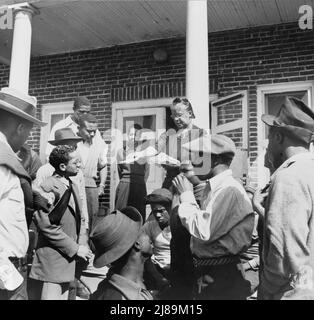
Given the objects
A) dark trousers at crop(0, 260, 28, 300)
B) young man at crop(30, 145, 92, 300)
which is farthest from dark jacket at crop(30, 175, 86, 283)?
dark trousers at crop(0, 260, 28, 300)

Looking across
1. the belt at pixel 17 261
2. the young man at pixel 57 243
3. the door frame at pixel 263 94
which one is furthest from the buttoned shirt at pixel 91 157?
the belt at pixel 17 261

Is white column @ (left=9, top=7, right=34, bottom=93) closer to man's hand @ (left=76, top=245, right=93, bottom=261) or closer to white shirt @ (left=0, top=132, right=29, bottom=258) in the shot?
man's hand @ (left=76, top=245, right=93, bottom=261)

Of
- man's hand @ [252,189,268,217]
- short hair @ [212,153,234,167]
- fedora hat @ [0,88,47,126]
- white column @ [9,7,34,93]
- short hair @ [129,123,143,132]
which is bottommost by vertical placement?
man's hand @ [252,189,268,217]

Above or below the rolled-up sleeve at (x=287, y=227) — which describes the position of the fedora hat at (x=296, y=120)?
above

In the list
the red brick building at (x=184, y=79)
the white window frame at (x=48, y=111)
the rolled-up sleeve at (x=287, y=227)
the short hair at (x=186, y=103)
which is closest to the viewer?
the rolled-up sleeve at (x=287, y=227)

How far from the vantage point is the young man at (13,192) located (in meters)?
2.34

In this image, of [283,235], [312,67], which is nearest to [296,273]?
[283,235]

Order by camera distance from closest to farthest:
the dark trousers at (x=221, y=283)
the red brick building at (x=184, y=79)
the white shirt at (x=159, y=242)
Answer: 1. the dark trousers at (x=221, y=283)
2. the white shirt at (x=159, y=242)
3. the red brick building at (x=184, y=79)

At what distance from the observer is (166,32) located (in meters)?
6.88

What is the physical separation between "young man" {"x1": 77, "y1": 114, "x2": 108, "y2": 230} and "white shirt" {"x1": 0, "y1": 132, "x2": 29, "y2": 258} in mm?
2638

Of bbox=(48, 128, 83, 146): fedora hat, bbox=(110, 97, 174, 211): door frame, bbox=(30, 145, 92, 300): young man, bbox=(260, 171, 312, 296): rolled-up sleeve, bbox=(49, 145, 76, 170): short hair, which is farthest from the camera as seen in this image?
bbox=(110, 97, 174, 211): door frame

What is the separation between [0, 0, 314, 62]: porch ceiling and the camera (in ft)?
19.4

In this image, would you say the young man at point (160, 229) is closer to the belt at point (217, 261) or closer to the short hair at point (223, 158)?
the belt at point (217, 261)

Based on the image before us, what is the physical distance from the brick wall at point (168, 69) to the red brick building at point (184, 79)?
0.5 inches
